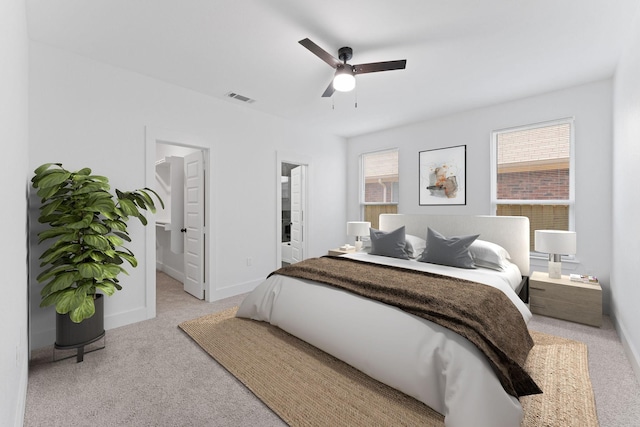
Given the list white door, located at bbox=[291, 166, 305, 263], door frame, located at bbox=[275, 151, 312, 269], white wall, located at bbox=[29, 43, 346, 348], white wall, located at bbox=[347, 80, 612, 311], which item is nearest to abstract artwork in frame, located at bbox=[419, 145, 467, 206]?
white wall, located at bbox=[347, 80, 612, 311]

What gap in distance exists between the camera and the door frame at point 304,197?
4.54 meters

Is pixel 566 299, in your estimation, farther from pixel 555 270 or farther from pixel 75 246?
pixel 75 246

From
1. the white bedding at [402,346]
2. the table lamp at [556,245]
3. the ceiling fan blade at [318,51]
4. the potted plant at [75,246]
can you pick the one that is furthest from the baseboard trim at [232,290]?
the table lamp at [556,245]

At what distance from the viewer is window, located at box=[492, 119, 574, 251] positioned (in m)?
3.52

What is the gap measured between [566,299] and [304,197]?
147 inches

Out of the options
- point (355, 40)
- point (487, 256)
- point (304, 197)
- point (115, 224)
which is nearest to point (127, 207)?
point (115, 224)

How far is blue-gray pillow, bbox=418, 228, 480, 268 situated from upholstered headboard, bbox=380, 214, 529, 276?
2.36 feet

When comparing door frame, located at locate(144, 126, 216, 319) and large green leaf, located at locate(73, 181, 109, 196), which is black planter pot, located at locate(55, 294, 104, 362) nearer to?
door frame, located at locate(144, 126, 216, 319)

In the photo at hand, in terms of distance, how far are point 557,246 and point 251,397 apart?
3.36 m

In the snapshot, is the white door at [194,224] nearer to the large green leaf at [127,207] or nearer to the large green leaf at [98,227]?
the large green leaf at [127,207]

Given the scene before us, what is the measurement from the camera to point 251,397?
74.7 inches

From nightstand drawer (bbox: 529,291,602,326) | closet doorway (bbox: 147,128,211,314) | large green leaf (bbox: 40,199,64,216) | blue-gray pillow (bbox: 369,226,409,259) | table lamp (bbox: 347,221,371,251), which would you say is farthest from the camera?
table lamp (bbox: 347,221,371,251)

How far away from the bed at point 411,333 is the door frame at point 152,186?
1058 millimetres

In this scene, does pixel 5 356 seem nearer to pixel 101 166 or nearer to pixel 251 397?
pixel 251 397
